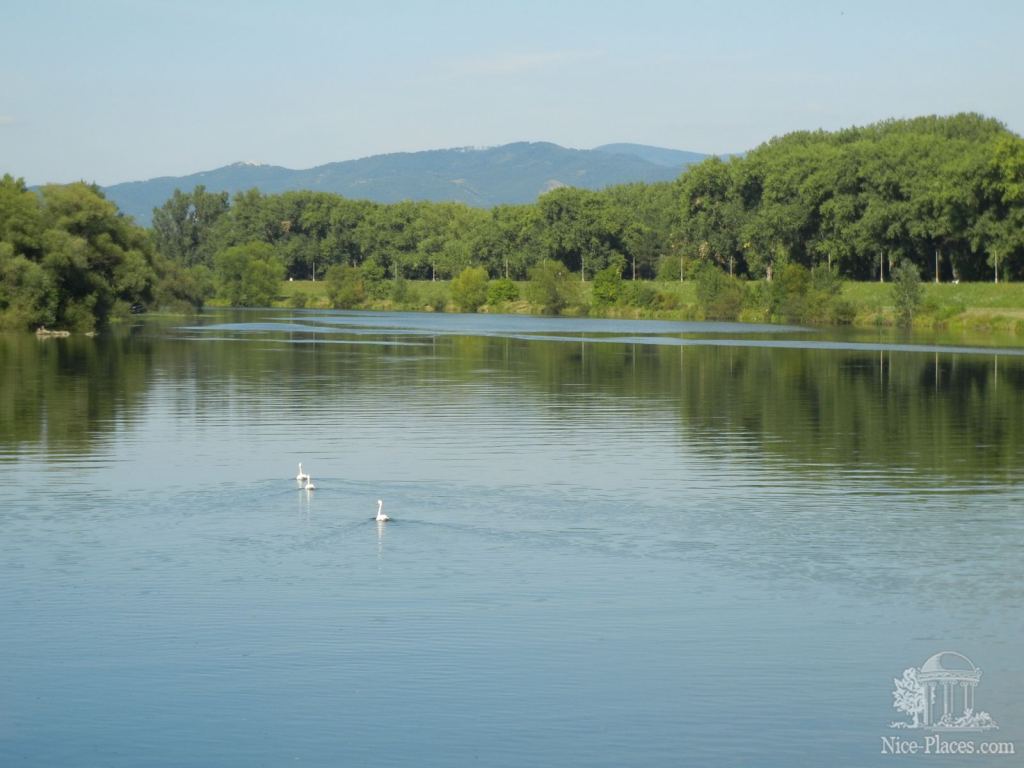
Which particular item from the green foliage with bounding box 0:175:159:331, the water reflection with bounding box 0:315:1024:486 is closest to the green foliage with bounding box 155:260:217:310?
the green foliage with bounding box 0:175:159:331

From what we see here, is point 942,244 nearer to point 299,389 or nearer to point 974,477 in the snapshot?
point 299,389

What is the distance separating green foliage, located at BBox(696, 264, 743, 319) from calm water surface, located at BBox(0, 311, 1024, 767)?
73.8 m

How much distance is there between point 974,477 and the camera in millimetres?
22672

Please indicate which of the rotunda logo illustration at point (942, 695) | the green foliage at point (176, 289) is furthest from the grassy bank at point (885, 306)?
the rotunda logo illustration at point (942, 695)

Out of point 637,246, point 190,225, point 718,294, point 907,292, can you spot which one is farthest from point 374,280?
point 907,292

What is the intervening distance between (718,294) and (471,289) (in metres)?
35.4

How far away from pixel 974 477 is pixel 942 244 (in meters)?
76.1

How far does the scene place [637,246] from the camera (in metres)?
133

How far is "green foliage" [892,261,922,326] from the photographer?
85.2 metres

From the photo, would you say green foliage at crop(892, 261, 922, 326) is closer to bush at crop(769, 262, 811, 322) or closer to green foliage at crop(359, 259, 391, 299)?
bush at crop(769, 262, 811, 322)

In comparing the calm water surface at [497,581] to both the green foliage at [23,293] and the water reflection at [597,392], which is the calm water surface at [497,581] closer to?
the water reflection at [597,392]

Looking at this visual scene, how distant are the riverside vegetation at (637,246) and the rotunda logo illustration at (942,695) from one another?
219ft

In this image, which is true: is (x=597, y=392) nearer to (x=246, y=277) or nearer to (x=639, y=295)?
(x=639, y=295)

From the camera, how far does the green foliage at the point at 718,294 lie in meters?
108
